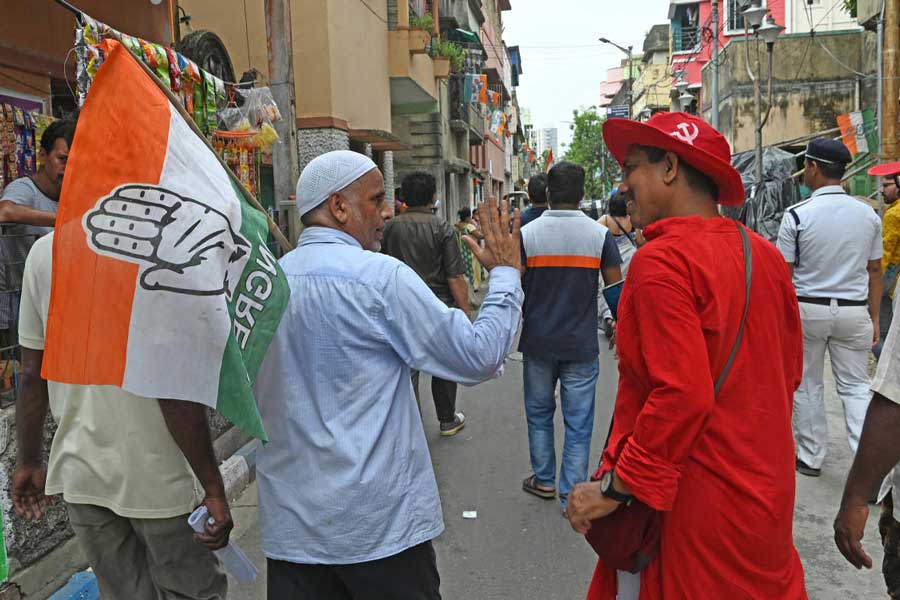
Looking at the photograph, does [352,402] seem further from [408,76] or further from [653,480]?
[408,76]

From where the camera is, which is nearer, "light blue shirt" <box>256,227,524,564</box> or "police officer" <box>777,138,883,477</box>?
"light blue shirt" <box>256,227,524,564</box>

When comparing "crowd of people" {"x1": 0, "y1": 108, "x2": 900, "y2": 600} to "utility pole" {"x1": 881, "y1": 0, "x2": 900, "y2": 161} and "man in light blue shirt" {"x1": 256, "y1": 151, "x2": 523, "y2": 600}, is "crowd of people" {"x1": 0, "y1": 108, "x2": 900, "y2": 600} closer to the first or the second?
"man in light blue shirt" {"x1": 256, "y1": 151, "x2": 523, "y2": 600}

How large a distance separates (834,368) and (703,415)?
3.47 metres

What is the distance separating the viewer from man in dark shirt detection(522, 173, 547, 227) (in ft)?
17.9

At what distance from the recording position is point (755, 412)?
2.02 meters

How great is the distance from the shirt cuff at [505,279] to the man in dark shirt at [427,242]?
337cm

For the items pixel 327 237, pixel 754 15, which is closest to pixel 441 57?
pixel 754 15

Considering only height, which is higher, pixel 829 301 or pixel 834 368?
pixel 829 301

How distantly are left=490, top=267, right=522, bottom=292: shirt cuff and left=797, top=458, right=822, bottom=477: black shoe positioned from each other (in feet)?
11.8

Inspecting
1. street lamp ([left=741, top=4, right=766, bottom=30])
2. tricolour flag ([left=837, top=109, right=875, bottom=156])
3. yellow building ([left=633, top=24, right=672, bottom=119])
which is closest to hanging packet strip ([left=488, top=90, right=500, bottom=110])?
street lamp ([left=741, top=4, right=766, bottom=30])

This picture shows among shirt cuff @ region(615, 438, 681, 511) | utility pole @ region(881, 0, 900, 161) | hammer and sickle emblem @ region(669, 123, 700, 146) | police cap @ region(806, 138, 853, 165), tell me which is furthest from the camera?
utility pole @ region(881, 0, 900, 161)

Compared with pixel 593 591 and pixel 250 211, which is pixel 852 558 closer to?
pixel 593 591

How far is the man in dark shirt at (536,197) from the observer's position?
5465mm

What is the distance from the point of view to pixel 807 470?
5.03 meters
